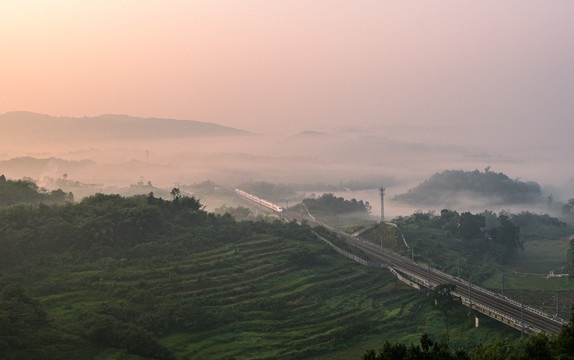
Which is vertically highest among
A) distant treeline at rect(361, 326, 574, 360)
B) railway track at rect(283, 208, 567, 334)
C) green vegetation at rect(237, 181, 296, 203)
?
green vegetation at rect(237, 181, 296, 203)

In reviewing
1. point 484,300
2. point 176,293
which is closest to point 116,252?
point 176,293

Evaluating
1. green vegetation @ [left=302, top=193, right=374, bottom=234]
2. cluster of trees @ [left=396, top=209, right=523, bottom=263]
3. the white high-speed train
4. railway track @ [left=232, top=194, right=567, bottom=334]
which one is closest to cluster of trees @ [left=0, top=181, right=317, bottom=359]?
railway track @ [left=232, top=194, right=567, bottom=334]

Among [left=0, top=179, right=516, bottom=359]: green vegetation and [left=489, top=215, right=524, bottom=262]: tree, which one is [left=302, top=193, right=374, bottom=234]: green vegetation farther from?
[left=0, top=179, right=516, bottom=359]: green vegetation

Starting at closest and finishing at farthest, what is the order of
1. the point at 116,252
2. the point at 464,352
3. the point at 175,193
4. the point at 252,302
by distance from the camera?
1. the point at 464,352
2. the point at 252,302
3. the point at 116,252
4. the point at 175,193

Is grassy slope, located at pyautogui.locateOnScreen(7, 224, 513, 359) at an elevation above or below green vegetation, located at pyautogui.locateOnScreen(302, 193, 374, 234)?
below

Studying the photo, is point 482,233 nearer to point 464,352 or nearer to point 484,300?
point 484,300

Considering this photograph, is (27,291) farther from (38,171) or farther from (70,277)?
(38,171)

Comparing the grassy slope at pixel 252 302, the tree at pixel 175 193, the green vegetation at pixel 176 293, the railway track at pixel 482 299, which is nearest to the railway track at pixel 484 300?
the railway track at pixel 482 299
